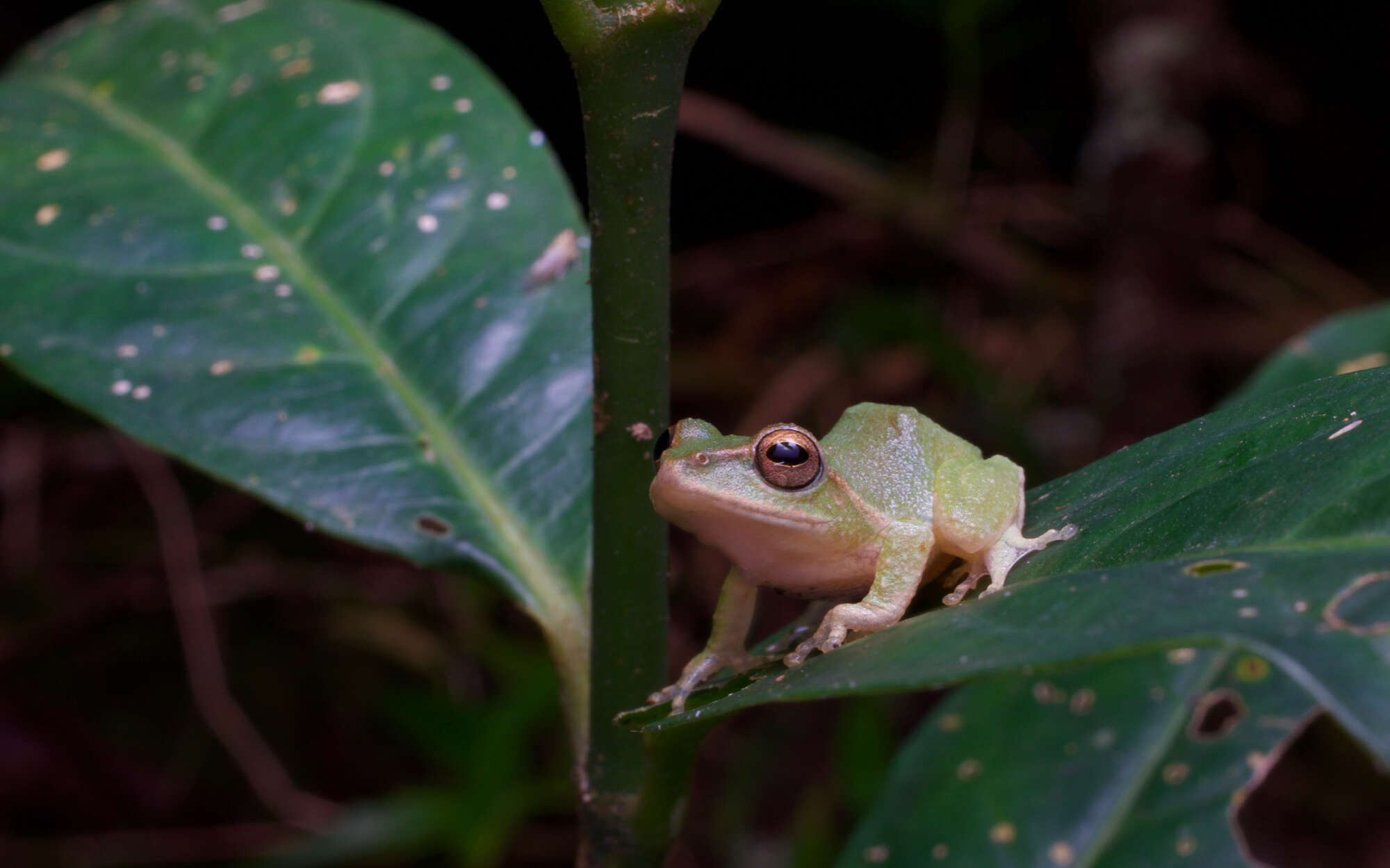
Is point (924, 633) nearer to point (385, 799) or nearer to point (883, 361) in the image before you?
point (385, 799)

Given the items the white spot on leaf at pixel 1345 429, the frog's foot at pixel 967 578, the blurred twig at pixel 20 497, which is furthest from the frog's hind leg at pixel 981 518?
the blurred twig at pixel 20 497

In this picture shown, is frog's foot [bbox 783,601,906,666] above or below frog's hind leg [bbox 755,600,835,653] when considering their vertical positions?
above

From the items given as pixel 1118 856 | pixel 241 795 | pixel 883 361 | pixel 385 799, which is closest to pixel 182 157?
pixel 1118 856

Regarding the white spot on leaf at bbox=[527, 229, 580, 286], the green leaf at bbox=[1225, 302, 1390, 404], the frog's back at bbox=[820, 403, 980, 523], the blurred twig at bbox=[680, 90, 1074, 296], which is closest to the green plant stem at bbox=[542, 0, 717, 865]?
the frog's back at bbox=[820, 403, 980, 523]

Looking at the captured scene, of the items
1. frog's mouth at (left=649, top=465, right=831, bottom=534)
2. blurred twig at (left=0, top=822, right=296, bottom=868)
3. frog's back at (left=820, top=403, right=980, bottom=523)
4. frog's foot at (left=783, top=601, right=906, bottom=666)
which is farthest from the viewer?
blurred twig at (left=0, top=822, right=296, bottom=868)

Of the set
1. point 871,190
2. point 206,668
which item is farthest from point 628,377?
point 871,190

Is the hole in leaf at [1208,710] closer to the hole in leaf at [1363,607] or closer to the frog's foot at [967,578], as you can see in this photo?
the frog's foot at [967,578]

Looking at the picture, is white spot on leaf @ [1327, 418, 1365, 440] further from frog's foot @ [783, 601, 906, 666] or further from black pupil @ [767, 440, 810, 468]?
black pupil @ [767, 440, 810, 468]
